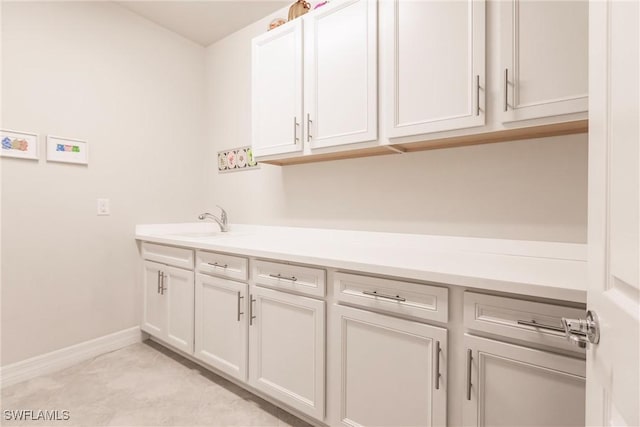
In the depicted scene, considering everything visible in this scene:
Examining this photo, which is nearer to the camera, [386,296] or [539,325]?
[539,325]

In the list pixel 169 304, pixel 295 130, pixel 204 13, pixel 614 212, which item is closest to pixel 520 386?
pixel 614 212

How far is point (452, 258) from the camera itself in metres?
1.45

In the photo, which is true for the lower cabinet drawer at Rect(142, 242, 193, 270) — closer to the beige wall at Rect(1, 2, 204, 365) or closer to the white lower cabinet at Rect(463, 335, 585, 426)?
the beige wall at Rect(1, 2, 204, 365)

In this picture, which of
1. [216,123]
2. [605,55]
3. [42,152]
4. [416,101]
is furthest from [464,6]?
[42,152]

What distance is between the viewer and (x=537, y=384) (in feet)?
3.11

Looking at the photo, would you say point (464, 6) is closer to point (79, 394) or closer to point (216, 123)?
point (216, 123)

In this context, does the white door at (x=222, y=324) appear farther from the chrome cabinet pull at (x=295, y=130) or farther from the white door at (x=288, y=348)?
the chrome cabinet pull at (x=295, y=130)

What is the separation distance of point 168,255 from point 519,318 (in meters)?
2.07

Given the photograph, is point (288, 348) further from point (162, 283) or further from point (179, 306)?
point (162, 283)

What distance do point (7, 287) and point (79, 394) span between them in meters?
0.78

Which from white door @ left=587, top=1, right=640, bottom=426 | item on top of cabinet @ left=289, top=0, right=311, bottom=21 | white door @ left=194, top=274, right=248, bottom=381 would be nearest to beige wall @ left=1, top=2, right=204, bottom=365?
white door @ left=194, top=274, right=248, bottom=381

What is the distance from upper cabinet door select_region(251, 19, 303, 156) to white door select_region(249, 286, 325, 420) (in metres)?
0.90

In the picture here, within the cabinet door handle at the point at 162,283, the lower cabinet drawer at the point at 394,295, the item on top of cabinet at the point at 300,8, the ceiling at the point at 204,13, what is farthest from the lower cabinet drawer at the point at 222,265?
the ceiling at the point at 204,13

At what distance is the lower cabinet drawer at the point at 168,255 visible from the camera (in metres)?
2.06
